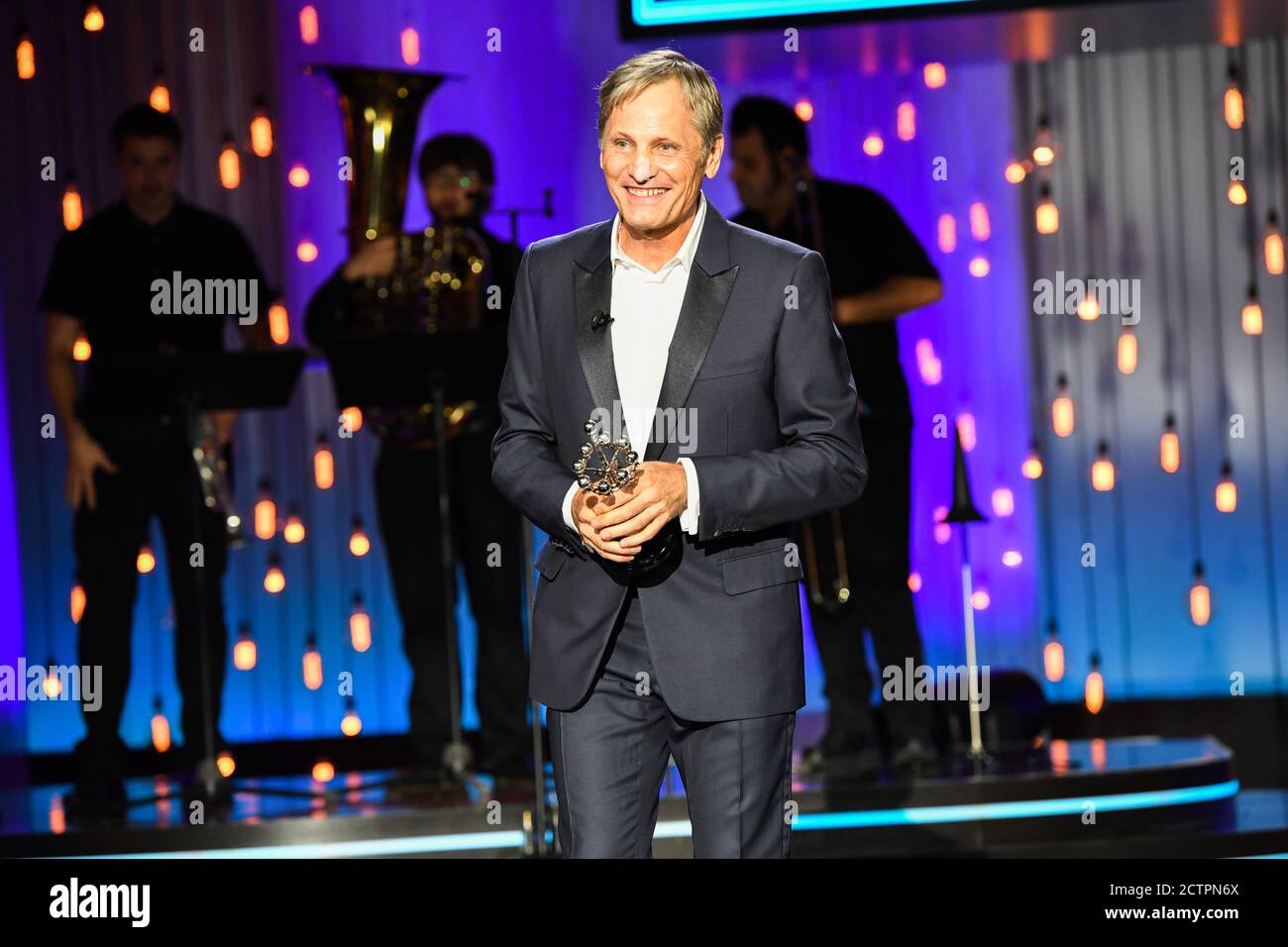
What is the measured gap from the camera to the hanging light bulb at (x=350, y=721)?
6.25 meters

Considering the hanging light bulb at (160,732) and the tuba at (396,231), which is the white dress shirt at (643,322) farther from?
the hanging light bulb at (160,732)

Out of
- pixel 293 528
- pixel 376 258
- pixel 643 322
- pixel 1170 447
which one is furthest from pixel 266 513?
pixel 643 322

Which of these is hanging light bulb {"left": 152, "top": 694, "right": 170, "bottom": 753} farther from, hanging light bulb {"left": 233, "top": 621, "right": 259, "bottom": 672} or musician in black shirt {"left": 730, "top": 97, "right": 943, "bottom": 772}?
musician in black shirt {"left": 730, "top": 97, "right": 943, "bottom": 772}

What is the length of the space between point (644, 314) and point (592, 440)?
0.25 meters

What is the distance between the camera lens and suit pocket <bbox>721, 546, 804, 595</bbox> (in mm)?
2291

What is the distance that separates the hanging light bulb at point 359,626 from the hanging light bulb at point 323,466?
49 cm

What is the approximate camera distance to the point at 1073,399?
616 cm

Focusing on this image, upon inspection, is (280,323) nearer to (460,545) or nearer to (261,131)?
(261,131)

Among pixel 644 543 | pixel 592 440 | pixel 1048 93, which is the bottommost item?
pixel 644 543

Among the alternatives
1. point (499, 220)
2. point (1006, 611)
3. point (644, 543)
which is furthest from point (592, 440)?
point (1006, 611)

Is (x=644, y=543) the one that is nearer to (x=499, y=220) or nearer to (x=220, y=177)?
(x=499, y=220)

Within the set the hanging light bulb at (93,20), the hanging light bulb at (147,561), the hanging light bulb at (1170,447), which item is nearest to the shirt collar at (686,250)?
the hanging light bulb at (1170,447)

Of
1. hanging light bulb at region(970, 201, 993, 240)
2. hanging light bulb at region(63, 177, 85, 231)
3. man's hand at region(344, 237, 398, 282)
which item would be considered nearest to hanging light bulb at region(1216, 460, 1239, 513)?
hanging light bulb at region(970, 201, 993, 240)

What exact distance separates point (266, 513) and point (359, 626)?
62cm
